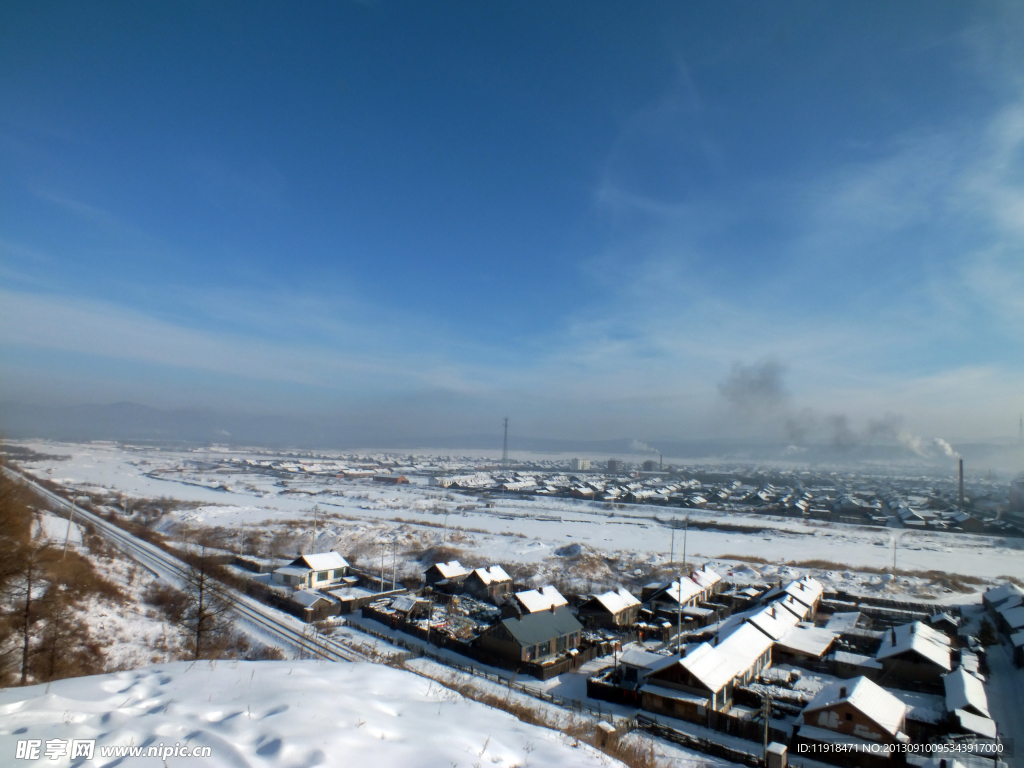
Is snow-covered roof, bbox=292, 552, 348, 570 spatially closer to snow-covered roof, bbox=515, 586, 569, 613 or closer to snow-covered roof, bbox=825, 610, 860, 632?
snow-covered roof, bbox=515, 586, 569, 613

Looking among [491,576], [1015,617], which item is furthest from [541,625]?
[1015,617]

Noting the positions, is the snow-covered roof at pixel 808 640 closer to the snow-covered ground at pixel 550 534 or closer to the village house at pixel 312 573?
the snow-covered ground at pixel 550 534

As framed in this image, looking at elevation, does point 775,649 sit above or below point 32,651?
below

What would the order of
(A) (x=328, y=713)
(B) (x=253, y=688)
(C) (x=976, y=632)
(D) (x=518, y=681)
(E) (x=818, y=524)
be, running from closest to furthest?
(A) (x=328, y=713) → (B) (x=253, y=688) → (D) (x=518, y=681) → (C) (x=976, y=632) → (E) (x=818, y=524)

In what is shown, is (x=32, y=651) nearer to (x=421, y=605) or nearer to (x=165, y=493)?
(x=421, y=605)

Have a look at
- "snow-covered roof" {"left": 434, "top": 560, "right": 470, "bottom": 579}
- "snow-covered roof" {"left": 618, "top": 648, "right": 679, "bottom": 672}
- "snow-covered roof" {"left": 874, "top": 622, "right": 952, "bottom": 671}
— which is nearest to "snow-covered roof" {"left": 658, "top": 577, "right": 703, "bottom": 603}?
"snow-covered roof" {"left": 618, "top": 648, "right": 679, "bottom": 672}

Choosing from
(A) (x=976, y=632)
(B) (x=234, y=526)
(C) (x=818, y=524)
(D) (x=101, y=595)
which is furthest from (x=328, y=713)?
(C) (x=818, y=524)

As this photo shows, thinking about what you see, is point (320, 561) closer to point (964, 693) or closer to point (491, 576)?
point (491, 576)
